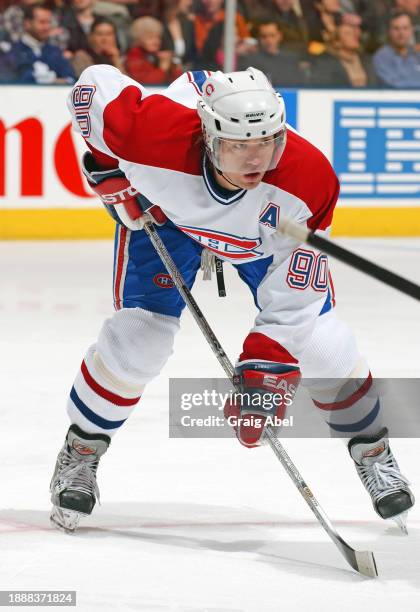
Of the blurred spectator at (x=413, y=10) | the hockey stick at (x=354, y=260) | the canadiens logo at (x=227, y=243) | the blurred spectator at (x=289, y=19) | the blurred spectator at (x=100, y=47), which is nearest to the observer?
the hockey stick at (x=354, y=260)

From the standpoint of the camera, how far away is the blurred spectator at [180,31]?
738 cm

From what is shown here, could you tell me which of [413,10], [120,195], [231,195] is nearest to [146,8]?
[413,10]

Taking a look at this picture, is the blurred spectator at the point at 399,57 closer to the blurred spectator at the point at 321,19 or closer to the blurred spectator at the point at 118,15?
the blurred spectator at the point at 321,19

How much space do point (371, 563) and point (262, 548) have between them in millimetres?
270

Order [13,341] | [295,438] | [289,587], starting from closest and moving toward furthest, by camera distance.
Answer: [289,587], [295,438], [13,341]

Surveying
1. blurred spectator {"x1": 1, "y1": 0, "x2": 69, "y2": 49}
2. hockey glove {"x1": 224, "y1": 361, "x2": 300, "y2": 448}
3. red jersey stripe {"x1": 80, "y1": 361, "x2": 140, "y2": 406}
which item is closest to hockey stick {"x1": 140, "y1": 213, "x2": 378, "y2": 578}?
hockey glove {"x1": 224, "y1": 361, "x2": 300, "y2": 448}

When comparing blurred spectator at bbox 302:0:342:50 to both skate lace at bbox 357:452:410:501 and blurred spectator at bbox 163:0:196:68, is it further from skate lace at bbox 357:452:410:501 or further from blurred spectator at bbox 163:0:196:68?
skate lace at bbox 357:452:410:501

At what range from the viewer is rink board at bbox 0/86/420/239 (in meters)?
6.93

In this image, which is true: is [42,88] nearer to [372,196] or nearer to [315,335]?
[372,196]

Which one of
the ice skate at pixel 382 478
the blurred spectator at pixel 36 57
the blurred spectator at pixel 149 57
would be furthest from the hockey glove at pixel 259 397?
the blurred spectator at pixel 149 57

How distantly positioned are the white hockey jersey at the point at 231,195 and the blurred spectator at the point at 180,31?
4544mm

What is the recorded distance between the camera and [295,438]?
11.8 feet

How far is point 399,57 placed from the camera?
7.70m

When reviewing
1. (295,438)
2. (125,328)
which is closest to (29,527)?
(125,328)
